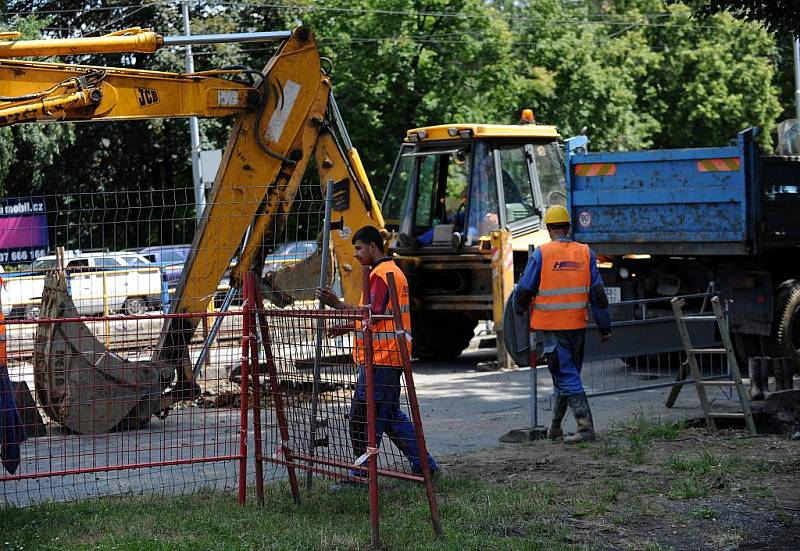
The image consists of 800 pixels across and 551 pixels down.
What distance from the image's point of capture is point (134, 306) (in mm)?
14453

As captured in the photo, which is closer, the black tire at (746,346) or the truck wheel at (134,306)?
the black tire at (746,346)

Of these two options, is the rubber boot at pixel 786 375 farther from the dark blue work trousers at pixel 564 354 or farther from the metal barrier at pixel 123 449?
the metal barrier at pixel 123 449

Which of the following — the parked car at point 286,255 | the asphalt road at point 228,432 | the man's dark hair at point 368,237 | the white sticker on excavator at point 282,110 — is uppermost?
the white sticker on excavator at point 282,110

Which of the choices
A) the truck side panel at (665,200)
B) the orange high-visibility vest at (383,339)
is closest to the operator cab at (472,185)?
the truck side panel at (665,200)

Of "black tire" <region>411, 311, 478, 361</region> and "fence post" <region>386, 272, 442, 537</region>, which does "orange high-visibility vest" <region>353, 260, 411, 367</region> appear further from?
"black tire" <region>411, 311, 478, 361</region>

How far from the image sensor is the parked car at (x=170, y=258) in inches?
445

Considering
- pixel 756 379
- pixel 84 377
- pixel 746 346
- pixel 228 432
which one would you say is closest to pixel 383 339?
pixel 228 432

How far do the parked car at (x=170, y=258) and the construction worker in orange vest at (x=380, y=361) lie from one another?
369cm

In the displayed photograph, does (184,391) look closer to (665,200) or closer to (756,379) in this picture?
(756,379)

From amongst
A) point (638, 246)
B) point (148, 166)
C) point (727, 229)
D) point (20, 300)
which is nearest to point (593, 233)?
point (638, 246)

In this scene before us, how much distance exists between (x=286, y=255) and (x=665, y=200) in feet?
13.5

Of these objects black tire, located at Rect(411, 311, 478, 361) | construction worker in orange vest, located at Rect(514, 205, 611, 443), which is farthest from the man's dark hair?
black tire, located at Rect(411, 311, 478, 361)

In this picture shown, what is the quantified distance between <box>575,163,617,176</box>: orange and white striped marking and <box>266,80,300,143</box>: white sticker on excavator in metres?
3.62

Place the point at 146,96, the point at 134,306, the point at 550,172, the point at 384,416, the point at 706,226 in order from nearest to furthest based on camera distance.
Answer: the point at 384,416, the point at 146,96, the point at 706,226, the point at 134,306, the point at 550,172
